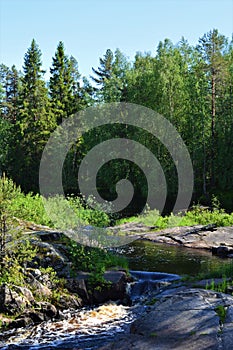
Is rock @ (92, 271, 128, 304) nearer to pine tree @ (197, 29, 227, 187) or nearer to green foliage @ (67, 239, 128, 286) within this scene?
green foliage @ (67, 239, 128, 286)

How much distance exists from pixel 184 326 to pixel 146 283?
14.0ft

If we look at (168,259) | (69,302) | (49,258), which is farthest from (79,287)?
(168,259)

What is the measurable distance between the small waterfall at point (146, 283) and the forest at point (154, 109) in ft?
54.8

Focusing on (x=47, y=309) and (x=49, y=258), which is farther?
(x=49, y=258)

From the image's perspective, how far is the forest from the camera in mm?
33053

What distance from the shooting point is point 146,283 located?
38.8ft

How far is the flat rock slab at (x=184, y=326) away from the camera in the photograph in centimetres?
704

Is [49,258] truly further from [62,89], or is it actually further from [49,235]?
[62,89]

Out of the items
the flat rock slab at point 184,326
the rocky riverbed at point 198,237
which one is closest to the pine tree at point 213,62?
the rocky riverbed at point 198,237

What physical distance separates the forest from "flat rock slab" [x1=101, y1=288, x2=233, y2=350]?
2030 centimetres

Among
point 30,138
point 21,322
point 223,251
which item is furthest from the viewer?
point 30,138

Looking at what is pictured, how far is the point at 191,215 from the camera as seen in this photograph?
24.0 m

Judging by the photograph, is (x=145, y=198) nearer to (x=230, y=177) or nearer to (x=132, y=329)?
(x=230, y=177)

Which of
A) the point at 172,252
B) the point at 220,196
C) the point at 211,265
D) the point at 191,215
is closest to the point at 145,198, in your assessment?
the point at 220,196
